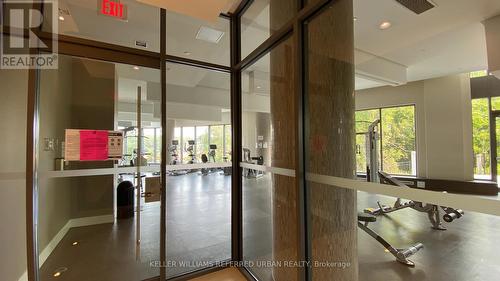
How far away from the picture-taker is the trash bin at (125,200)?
381 cm

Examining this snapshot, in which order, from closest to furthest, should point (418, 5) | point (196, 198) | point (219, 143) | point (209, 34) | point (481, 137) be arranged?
1. point (481, 137)
2. point (418, 5)
3. point (209, 34)
4. point (219, 143)
5. point (196, 198)

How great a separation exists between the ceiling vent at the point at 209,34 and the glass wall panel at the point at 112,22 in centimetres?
78

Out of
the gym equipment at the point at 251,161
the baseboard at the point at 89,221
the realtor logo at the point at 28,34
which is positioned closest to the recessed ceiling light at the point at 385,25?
the gym equipment at the point at 251,161

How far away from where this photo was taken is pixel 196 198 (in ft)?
20.8

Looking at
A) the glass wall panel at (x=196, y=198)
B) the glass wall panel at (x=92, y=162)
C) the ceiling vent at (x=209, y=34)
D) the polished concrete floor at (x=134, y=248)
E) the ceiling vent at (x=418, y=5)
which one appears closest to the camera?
the ceiling vent at (x=418, y=5)

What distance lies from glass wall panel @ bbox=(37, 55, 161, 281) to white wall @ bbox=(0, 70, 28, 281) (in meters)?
0.14

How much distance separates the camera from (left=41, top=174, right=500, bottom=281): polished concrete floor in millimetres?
2506

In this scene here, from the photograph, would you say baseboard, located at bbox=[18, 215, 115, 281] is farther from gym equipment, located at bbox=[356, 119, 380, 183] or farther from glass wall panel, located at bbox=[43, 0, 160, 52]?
gym equipment, located at bbox=[356, 119, 380, 183]

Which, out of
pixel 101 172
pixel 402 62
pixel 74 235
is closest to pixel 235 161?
pixel 101 172

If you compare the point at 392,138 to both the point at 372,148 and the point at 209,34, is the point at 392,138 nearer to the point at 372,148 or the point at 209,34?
the point at 372,148

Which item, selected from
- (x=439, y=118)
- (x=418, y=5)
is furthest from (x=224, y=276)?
(x=418, y=5)

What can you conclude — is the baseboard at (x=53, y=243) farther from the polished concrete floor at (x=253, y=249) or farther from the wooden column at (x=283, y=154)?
A: the wooden column at (x=283, y=154)

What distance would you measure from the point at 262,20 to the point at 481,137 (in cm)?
239

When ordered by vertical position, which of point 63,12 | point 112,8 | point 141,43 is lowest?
point 141,43
